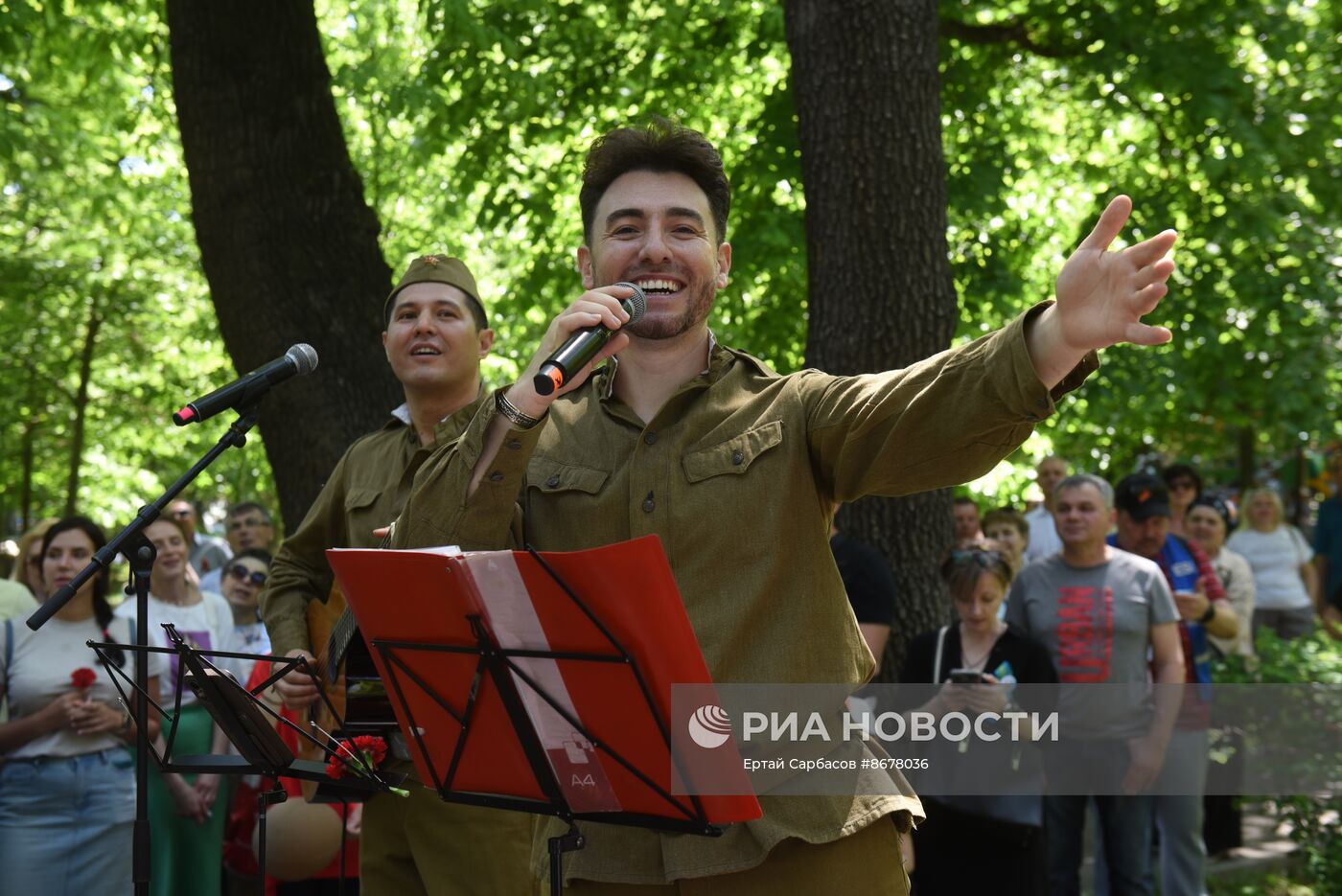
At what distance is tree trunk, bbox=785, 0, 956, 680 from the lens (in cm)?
653

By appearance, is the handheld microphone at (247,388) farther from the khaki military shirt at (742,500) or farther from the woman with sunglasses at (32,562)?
the woman with sunglasses at (32,562)

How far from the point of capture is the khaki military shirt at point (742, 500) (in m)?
2.61

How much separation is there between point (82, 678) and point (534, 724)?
14.4 feet

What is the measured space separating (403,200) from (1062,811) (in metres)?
12.8

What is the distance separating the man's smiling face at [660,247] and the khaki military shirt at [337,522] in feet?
5.04

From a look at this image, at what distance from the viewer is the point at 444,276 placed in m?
4.82

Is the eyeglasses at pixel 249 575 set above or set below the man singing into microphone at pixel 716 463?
above

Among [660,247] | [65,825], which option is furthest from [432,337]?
[65,825]

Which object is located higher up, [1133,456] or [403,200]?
[403,200]

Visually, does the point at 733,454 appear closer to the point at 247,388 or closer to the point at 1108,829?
the point at 247,388

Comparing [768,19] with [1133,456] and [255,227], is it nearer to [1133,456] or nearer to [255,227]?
[255,227]

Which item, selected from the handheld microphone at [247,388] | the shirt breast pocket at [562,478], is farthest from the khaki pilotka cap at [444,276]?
the shirt breast pocket at [562,478]

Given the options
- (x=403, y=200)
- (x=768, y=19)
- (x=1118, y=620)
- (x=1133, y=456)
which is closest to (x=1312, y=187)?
(x=768, y=19)

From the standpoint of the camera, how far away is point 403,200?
1759cm
